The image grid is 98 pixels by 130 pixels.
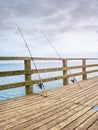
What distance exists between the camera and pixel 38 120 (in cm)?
351

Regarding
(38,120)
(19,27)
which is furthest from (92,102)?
(19,27)

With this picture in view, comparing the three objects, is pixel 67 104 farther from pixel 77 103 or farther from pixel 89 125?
pixel 89 125

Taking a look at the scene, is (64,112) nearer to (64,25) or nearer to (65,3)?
(65,3)

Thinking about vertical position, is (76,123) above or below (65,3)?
below

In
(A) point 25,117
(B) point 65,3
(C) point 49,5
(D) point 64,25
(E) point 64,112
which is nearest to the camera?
(A) point 25,117

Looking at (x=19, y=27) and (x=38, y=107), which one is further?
(x=19, y=27)

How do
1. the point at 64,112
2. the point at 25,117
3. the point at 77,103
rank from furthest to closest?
the point at 77,103
the point at 64,112
the point at 25,117

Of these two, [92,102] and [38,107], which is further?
[92,102]

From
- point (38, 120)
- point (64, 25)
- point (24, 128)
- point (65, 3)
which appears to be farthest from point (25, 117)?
point (64, 25)

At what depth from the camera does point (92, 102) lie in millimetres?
4895

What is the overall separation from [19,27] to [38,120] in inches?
166

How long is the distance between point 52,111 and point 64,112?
28 cm

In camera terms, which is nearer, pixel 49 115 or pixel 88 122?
pixel 88 122

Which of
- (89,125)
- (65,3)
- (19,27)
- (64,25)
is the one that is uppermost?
(64,25)
